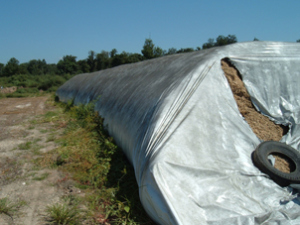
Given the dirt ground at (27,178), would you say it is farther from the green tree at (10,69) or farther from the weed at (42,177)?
the green tree at (10,69)

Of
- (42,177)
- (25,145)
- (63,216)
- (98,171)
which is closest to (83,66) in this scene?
(25,145)

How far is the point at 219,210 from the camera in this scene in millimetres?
2566

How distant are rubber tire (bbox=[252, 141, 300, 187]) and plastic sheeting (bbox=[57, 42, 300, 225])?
8 centimetres

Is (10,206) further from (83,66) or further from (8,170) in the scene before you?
(83,66)

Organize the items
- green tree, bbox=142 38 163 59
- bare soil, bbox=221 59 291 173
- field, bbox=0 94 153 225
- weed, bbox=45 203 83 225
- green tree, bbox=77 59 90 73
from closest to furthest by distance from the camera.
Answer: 1. weed, bbox=45 203 83 225
2. field, bbox=0 94 153 225
3. bare soil, bbox=221 59 291 173
4. green tree, bbox=142 38 163 59
5. green tree, bbox=77 59 90 73

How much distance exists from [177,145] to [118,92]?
12.9 ft

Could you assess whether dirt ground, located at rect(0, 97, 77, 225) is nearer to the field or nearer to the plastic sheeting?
the field

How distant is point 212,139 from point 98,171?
2083 mm

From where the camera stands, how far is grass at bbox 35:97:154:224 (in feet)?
10.1

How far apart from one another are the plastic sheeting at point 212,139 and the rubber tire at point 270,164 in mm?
80

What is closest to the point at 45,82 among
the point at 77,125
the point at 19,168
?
the point at 77,125

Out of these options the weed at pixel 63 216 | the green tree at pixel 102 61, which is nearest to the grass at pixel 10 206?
the weed at pixel 63 216

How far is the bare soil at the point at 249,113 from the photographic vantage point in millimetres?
3824

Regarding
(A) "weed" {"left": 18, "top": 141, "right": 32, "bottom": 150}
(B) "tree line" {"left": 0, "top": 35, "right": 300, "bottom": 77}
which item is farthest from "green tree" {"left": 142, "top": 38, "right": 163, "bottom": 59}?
(A) "weed" {"left": 18, "top": 141, "right": 32, "bottom": 150}
